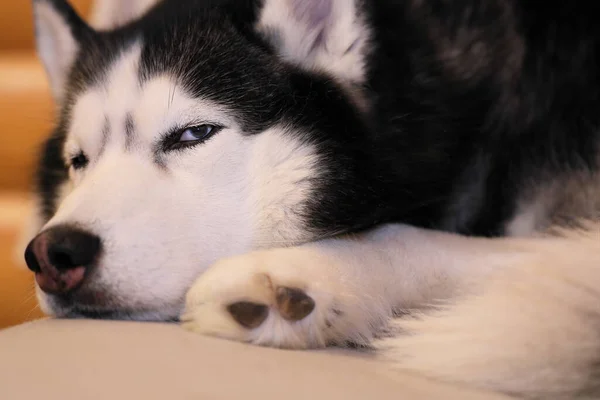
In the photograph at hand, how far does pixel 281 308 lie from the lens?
2.20 feet

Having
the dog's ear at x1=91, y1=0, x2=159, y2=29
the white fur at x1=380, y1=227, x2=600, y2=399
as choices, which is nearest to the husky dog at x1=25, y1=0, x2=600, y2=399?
the white fur at x1=380, y1=227, x2=600, y2=399

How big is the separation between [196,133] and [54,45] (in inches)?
23.9

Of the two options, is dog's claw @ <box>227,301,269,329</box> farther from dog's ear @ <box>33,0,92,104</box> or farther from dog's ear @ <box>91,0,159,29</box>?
dog's ear @ <box>91,0,159,29</box>

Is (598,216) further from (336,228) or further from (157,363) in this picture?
(157,363)

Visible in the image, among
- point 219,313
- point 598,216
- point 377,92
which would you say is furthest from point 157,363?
point 598,216

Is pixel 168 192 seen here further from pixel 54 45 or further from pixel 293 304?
pixel 54 45

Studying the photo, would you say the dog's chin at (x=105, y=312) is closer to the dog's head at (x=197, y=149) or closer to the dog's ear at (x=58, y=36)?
the dog's head at (x=197, y=149)

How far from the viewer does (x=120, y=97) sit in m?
0.98

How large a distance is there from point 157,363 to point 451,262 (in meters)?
0.48

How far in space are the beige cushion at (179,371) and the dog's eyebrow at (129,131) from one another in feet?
1.19

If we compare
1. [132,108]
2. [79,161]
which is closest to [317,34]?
[132,108]

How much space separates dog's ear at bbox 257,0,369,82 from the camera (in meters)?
1.02

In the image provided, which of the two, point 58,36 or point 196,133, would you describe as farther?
point 58,36

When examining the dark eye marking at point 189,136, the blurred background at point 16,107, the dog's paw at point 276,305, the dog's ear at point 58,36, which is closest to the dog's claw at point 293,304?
the dog's paw at point 276,305
